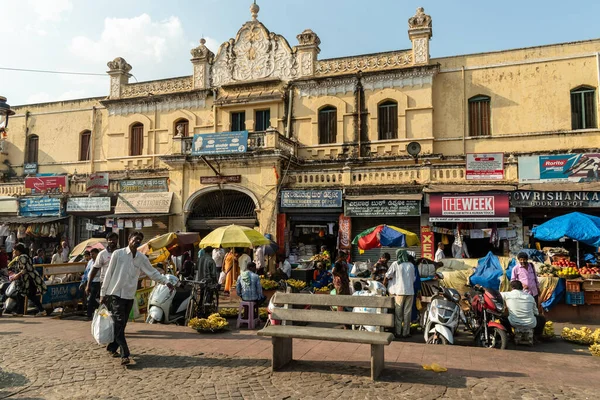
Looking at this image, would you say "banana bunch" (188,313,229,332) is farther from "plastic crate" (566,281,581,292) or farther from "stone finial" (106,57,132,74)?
"stone finial" (106,57,132,74)

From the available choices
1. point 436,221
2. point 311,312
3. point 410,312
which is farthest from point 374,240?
point 311,312

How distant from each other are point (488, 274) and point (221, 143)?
10764 mm

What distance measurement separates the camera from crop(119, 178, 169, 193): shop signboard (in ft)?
61.2

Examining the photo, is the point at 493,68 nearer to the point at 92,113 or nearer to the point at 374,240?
the point at 374,240

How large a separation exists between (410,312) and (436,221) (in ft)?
23.2

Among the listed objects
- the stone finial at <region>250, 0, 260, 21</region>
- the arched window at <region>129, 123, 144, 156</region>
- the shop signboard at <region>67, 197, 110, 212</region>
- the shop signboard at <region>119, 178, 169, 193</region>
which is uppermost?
the stone finial at <region>250, 0, 260, 21</region>

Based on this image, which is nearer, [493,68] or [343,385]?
[343,385]

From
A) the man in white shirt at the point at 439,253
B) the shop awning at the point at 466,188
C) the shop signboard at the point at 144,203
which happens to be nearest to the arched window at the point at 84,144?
the shop signboard at the point at 144,203

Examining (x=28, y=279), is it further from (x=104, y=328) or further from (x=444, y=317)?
(x=444, y=317)

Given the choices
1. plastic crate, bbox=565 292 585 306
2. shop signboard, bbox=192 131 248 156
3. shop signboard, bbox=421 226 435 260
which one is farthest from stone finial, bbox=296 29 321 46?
plastic crate, bbox=565 292 585 306

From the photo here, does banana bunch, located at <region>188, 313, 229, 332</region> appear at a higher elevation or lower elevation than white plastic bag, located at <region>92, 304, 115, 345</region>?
lower

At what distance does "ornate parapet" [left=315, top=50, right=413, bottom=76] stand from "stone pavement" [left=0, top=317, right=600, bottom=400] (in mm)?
13709

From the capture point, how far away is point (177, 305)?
31.8ft

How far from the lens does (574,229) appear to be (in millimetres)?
11273
